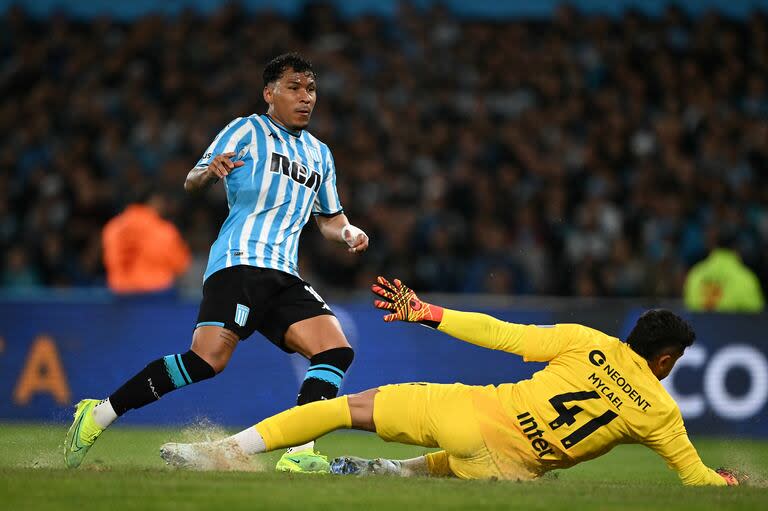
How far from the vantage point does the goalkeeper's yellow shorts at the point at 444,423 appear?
221 inches

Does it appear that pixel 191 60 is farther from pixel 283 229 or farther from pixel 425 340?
pixel 283 229

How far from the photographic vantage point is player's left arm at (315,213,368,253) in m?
6.68

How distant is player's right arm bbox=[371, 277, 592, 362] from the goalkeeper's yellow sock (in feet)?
1.65

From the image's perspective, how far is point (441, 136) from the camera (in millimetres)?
14797

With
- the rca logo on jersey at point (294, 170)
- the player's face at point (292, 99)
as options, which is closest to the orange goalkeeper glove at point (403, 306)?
the rca logo on jersey at point (294, 170)

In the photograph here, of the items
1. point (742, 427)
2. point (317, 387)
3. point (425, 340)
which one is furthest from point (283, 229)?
point (742, 427)

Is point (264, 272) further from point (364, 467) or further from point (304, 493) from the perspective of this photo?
point (304, 493)

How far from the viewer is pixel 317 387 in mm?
6344

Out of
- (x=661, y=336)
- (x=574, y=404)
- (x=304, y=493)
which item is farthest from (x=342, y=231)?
(x=304, y=493)

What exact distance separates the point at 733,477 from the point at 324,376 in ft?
7.08

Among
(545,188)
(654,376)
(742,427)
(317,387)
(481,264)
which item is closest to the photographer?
(654,376)

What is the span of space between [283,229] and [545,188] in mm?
7601

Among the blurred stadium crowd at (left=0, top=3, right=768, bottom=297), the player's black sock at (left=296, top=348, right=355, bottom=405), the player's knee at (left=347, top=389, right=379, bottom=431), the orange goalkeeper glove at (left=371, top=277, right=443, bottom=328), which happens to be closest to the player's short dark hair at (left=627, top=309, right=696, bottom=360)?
the orange goalkeeper glove at (left=371, top=277, right=443, bottom=328)

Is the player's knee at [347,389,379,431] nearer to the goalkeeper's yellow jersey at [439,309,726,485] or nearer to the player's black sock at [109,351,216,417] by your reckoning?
the goalkeeper's yellow jersey at [439,309,726,485]
